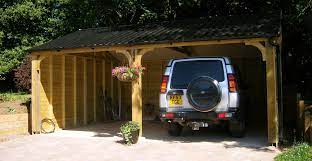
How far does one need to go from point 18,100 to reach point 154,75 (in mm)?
5725

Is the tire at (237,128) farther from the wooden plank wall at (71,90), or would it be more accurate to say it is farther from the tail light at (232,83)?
the wooden plank wall at (71,90)

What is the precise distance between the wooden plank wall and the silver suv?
4820 mm

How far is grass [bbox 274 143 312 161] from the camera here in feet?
23.4

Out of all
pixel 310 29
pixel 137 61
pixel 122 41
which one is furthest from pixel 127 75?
pixel 310 29

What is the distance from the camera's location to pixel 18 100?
46.2 ft

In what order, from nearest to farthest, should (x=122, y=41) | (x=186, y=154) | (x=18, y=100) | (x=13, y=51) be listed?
(x=186, y=154)
(x=122, y=41)
(x=18, y=100)
(x=13, y=51)

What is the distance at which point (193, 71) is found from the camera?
9.67 meters

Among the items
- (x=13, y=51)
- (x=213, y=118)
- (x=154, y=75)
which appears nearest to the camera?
(x=213, y=118)

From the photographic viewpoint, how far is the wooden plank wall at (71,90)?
12.9 metres

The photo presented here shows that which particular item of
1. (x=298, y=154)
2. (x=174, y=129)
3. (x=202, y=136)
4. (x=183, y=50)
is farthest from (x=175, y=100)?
(x=183, y=50)

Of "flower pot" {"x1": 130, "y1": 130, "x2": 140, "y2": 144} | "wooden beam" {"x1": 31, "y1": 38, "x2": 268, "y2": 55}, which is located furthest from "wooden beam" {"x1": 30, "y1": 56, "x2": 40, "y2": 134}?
"flower pot" {"x1": 130, "y1": 130, "x2": 140, "y2": 144}

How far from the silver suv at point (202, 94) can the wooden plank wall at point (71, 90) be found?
15.8 ft

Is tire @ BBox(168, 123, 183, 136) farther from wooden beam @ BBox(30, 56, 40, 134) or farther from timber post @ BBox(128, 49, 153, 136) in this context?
wooden beam @ BBox(30, 56, 40, 134)

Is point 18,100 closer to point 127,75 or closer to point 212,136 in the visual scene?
point 127,75
